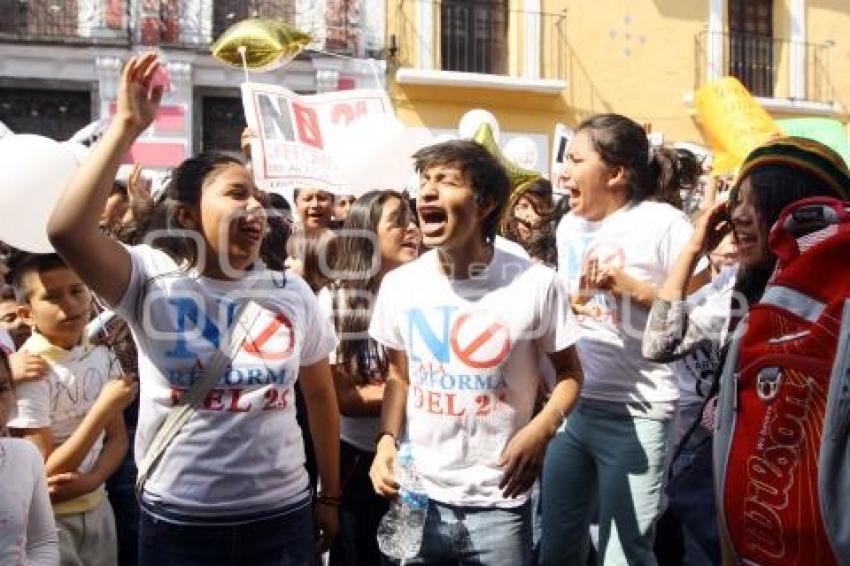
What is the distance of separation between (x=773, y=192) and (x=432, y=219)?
0.95 meters

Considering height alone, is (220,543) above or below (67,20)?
below

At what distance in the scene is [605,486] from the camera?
10.7ft

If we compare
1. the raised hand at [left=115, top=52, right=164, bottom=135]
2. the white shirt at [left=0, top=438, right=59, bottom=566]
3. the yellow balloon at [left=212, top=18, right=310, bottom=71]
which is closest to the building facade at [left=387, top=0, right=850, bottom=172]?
the yellow balloon at [left=212, top=18, right=310, bottom=71]

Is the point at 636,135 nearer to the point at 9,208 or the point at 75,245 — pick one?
the point at 75,245

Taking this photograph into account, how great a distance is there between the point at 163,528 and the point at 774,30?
17318mm

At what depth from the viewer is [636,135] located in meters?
3.40

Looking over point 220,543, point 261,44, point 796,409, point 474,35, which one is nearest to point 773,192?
point 796,409

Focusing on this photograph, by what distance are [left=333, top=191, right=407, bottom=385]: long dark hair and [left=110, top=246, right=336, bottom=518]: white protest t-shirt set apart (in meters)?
0.82

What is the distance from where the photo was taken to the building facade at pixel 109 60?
46.1 feet

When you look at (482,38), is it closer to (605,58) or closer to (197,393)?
(605,58)

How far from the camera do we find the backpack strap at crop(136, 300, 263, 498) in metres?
2.43

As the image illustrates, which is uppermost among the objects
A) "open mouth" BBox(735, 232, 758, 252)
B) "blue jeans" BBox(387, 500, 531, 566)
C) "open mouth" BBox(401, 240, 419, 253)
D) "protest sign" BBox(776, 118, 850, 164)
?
"protest sign" BBox(776, 118, 850, 164)

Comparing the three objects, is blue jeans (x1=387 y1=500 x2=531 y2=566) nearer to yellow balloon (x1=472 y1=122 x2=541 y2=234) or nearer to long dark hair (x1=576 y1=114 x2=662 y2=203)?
long dark hair (x1=576 y1=114 x2=662 y2=203)

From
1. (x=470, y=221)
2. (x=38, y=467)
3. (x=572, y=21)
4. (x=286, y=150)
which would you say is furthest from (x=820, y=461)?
(x=572, y=21)
